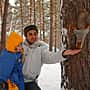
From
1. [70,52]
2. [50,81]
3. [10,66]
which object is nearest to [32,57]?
[10,66]

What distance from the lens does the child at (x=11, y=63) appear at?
4.04 m

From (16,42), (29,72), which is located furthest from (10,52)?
(29,72)

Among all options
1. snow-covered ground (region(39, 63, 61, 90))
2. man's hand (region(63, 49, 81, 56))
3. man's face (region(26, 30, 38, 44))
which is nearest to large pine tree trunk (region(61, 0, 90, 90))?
man's hand (region(63, 49, 81, 56))

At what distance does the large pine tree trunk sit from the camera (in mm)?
3666

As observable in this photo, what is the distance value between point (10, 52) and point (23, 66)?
361 mm

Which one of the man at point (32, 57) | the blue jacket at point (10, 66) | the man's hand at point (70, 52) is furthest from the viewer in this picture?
the man at point (32, 57)

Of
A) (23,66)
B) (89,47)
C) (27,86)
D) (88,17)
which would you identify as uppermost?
(88,17)

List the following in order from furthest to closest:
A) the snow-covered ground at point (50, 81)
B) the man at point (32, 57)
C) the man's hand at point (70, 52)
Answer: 1. the snow-covered ground at point (50, 81)
2. the man at point (32, 57)
3. the man's hand at point (70, 52)

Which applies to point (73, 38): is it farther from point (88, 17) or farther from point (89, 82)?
point (89, 82)

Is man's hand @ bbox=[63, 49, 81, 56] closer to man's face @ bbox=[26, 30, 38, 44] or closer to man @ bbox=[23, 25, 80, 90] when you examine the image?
man @ bbox=[23, 25, 80, 90]

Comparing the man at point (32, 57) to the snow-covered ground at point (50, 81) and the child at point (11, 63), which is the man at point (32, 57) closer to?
the child at point (11, 63)

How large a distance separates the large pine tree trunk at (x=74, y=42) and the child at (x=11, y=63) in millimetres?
715

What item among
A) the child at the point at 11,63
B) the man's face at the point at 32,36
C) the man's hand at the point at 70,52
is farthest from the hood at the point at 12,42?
the man's hand at the point at 70,52

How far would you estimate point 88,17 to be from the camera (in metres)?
3.64
